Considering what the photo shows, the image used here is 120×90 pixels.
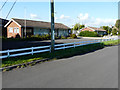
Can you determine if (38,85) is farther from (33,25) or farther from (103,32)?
(103,32)

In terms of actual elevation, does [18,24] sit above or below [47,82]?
above

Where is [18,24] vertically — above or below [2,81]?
above

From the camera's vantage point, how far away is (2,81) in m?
5.16

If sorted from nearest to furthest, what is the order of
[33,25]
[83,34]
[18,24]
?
1. [18,24]
2. [33,25]
3. [83,34]

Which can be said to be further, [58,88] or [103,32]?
[103,32]

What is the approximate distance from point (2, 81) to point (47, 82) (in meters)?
1.81

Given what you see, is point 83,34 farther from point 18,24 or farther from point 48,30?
point 18,24

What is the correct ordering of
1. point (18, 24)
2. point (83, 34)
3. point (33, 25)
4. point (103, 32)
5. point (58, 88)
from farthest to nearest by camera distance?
point (103, 32) → point (83, 34) → point (33, 25) → point (18, 24) → point (58, 88)

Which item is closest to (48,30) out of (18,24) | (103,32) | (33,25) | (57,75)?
(33,25)

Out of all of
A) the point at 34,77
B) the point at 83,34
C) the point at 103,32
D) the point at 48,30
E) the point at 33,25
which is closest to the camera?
the point at 34,77

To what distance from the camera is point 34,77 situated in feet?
18.3

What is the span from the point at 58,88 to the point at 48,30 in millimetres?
35425

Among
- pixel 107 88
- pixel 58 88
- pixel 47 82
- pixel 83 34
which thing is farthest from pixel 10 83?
pixel 83 34

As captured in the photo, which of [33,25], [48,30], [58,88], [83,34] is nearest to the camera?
[58,88]
